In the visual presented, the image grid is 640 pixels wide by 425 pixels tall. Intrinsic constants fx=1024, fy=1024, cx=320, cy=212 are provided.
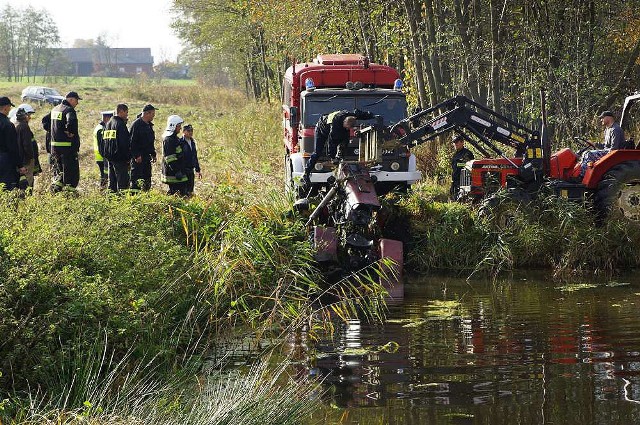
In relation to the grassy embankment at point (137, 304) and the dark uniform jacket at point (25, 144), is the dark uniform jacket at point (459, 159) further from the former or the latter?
the dark uniform jacket at point (25, 144)

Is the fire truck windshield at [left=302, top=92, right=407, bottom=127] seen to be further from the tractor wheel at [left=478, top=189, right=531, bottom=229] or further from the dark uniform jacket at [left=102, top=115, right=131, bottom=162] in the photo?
the tractor wheel at [left=478, top=189, right=531, bottom=229]

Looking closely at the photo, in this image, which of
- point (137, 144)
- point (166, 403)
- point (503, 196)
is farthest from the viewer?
point (137, 144)

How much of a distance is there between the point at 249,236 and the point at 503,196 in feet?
15.5

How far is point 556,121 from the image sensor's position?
20.7 m

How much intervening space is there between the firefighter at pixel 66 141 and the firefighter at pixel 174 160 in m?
1.39

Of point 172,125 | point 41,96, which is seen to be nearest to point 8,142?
point 172,125

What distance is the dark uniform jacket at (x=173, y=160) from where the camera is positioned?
16.2 metres

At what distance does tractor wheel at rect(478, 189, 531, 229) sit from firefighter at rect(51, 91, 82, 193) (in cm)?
636

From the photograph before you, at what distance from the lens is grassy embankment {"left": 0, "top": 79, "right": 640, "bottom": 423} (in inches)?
277

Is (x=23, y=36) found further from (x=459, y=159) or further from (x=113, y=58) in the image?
(x=459, y=159)

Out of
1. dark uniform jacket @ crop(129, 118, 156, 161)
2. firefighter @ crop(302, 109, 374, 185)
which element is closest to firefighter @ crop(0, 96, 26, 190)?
dark uniform jacket @ crop(129, 118, 156, 161)

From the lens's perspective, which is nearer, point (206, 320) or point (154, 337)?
point (154, 337)

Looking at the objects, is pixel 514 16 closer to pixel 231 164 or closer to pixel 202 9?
pixel 231 164

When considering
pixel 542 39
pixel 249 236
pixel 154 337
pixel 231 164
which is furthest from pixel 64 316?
pixel 542 39
